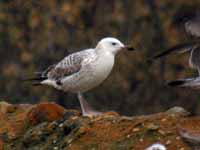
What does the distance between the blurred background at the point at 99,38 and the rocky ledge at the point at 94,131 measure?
25.9ft

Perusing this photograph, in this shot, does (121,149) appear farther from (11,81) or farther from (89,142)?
(11,81)

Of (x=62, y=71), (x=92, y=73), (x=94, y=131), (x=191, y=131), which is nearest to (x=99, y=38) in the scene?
(x=62, y=71)

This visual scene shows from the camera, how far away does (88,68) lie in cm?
1005

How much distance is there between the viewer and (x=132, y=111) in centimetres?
1692

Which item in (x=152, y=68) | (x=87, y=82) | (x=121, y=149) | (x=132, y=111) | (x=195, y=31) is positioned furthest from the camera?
(x=152, y=68)

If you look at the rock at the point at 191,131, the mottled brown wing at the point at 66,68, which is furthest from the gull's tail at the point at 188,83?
the mottled brown wing at the point at 66,68

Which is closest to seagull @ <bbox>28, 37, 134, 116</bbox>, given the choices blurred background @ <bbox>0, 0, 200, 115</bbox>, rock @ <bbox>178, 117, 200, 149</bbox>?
rock @ <bbox>178, 117, 200, 149</bbox>

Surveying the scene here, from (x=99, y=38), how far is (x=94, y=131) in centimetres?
1006

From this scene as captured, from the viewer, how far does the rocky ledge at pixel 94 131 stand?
26.0 ft

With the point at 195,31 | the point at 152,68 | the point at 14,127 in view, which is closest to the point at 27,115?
the point at 14,127

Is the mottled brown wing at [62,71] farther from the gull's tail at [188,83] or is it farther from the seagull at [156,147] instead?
the seagull at [156,147]

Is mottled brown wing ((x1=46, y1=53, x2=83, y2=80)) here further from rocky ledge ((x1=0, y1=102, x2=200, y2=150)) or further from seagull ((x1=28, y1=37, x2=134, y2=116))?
rocky ledge ((x1=0, y1=102, x2=200, y2=150))

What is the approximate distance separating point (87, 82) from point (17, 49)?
30.0ft

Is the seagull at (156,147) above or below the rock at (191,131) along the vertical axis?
below
